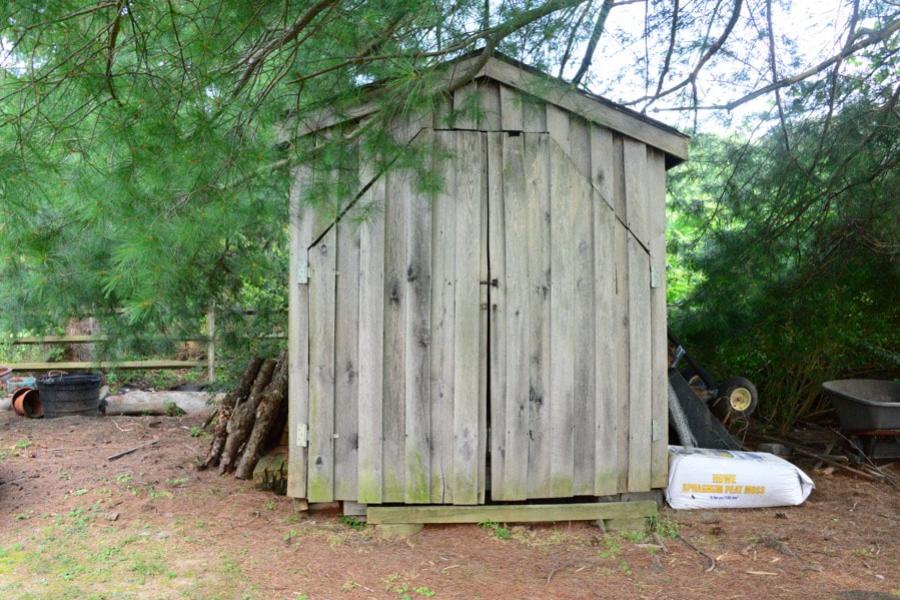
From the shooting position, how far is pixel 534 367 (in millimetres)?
5066

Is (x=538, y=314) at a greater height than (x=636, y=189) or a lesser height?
lesser

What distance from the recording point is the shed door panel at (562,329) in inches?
199

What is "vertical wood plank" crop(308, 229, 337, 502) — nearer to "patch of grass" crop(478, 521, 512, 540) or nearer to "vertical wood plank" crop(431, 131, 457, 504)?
"vertical wood plank" crop(431, 131, 457, 504)

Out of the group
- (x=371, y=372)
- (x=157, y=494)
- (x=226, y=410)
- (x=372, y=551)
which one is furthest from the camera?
(x=226, y=410)

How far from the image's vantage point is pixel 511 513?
504 cm

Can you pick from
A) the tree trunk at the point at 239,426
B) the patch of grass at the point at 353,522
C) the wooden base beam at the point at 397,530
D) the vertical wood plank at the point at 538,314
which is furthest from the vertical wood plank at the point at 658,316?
the tree trunk at the point at 239,426

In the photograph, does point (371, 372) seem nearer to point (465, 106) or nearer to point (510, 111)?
point (465, 106)

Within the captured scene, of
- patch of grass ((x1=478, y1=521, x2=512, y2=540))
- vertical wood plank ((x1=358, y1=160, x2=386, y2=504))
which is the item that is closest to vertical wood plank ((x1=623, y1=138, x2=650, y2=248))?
vertical wood plank ((x1=358, y1=160, x2=386, y2=504))

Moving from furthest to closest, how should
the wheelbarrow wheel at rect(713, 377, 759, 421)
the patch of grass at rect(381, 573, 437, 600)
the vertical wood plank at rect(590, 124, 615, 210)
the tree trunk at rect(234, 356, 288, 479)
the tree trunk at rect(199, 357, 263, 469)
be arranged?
the wheelbarrow wheel at rect(713, 377, 759, 421) < the tree trunk at rect(199, 357, 263, 469) < the tree trunk at rect(234, 356, 288, 479) < the vertical wood plank at rect(590, 124, 615, 210) < the patch of grass at rect(381, 573, 437, 600)

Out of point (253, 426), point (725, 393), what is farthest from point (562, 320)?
point (253, 426)

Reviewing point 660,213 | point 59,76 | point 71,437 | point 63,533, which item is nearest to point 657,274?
point 660,213

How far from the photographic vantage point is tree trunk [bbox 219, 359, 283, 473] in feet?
20.6

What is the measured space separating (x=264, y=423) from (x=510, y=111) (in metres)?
3.15

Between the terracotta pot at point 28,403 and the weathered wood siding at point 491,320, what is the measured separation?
199 inches
